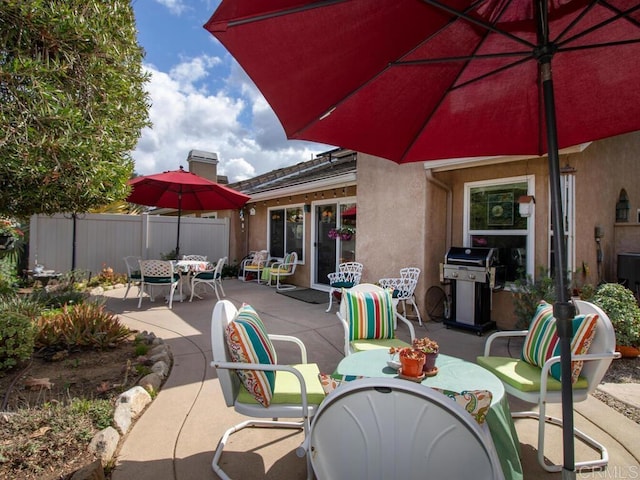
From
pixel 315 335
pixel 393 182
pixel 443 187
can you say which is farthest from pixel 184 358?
pixel 443 187

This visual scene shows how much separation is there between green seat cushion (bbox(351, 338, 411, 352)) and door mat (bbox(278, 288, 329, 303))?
419 cm

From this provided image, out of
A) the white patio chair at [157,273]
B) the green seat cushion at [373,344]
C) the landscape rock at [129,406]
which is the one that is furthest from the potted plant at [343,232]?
the landscape rock at [129,406]

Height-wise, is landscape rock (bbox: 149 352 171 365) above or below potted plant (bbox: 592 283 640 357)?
below

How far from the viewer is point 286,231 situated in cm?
1029

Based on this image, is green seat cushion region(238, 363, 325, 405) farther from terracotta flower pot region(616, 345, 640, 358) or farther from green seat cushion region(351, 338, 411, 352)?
terracotta flower pot region(616, 345, 640, 358)

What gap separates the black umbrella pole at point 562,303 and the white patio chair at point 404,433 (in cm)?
40

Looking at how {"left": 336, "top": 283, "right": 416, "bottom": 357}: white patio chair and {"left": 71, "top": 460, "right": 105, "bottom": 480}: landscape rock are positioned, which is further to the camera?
{"left": 336, "top": 283, "right": 416, "bottom": 357}: white patio chair

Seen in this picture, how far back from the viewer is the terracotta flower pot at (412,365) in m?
2.09

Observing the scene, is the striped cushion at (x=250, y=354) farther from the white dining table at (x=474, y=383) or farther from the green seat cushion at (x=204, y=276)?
the green seat cushion at (x=204, y=276)

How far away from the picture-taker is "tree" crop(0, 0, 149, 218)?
2545mm

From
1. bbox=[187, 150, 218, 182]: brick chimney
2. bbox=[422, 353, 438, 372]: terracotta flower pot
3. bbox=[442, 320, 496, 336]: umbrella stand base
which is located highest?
bbox=[187, 150, 218, 182]: brick chimney

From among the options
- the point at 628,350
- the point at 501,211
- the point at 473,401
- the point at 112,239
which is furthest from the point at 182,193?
the point at 628,350

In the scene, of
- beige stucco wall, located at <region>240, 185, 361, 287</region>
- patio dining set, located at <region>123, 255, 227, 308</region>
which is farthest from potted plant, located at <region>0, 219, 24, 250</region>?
beige stucco wall, located at <region>240, 185, 361, 287</region>

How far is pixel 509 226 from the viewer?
214 inches
